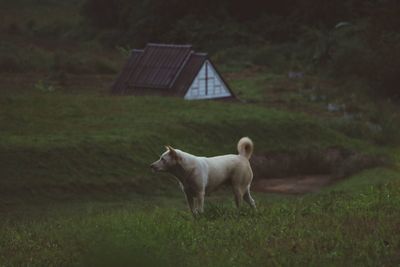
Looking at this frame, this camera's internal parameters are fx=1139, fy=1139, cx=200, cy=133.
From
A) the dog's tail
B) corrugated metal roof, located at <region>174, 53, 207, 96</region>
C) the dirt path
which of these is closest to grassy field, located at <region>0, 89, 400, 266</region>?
the dirt path

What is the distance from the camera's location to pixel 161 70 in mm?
43719

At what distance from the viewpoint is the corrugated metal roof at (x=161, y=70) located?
1695 inches

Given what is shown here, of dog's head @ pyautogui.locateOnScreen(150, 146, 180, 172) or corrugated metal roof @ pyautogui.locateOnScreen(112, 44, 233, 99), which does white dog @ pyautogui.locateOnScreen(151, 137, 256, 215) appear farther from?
corrugated metal roof @ pyautogui.locateOnScreen(112, 44, 233, 99)

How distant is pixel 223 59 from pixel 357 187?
29914mm

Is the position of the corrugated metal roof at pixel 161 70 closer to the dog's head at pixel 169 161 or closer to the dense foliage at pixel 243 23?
the dense foliage at pixel 243 23

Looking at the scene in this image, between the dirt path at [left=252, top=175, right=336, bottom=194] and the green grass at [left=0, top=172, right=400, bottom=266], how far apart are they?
501 inches

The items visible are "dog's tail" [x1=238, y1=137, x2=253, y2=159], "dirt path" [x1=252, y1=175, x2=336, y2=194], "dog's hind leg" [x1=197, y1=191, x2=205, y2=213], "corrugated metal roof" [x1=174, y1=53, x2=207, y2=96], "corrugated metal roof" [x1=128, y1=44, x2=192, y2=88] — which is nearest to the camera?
"dog's hind leg" [x1=197, y1=191, x2=205, y2=213]

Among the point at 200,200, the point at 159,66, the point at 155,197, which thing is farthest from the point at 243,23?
the point at 200,200

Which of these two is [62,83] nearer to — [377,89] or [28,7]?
[377,89]

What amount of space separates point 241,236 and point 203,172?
4.73 meters

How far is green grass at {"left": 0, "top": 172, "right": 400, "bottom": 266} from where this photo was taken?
1310 cm

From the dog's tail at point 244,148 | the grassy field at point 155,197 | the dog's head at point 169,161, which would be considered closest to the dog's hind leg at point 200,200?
the grassy field at point 155,197

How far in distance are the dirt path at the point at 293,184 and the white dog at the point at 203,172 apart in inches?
409

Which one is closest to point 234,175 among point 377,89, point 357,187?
point 357,187
